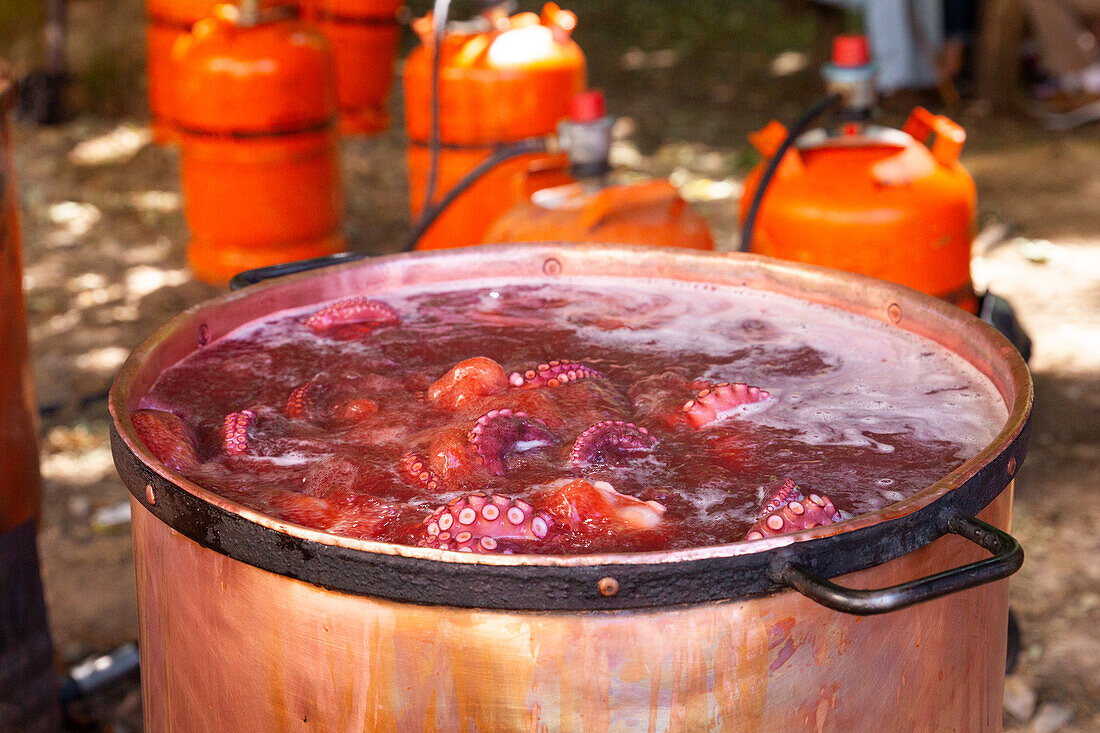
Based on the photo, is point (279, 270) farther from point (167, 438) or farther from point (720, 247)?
point (720, 247)

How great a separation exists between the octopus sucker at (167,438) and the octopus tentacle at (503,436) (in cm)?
38

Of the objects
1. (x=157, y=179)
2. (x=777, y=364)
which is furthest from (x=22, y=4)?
(x=777, y=364)

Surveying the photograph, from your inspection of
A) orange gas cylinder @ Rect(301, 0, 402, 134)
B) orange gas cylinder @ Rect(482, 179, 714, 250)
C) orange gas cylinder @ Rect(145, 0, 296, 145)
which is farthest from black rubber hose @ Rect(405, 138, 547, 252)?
orange gas cylinder @ Rect(301, 0, 402, 134)

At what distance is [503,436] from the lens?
5.12 feet

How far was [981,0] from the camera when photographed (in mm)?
8734

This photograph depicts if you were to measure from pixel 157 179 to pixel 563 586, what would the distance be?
6.92m

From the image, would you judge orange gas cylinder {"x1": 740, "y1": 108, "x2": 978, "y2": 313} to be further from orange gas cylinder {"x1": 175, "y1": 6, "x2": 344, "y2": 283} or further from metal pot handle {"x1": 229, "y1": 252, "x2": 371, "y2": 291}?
orange gas cylinder {"x1": 175, "y1": 6, "x2": 344, "y2": 283}

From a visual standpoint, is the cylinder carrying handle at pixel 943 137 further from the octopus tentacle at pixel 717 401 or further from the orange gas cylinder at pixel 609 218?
the octopus tentacle at pixel 717 401

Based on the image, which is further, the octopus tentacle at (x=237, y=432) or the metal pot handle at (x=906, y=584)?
the octopus tentacle at (x=237, y=432)

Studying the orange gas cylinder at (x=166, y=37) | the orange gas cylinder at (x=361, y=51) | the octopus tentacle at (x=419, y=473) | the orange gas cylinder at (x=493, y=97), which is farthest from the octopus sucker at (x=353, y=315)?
the orange gas cylinder at (x=361, y=51)

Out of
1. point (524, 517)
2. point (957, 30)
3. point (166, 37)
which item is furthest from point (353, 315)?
point (957, 30)

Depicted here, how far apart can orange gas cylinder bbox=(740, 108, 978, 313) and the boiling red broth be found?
104cm

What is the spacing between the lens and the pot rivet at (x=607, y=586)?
1.14 metres

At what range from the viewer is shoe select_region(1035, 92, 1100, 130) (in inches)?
317
